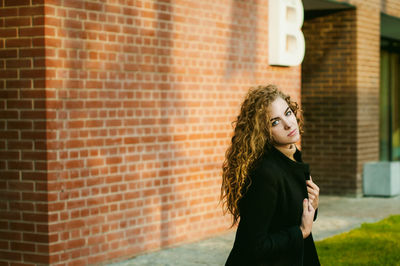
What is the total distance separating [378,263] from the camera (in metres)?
7.68

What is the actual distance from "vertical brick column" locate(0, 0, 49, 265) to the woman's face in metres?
3.71

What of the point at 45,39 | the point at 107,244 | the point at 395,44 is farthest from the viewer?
the point at 395,44

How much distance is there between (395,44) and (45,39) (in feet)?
44.9

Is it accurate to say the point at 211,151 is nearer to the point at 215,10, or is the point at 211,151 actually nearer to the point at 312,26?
the point at 215,10

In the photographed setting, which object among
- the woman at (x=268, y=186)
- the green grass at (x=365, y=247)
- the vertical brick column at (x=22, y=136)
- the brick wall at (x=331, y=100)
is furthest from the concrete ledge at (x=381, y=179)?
the woman at (x=268, y=186)

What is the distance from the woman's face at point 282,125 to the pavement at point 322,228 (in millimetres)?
4437

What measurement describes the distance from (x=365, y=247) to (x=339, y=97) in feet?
18.5

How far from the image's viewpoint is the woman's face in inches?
134

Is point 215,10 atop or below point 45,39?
atop

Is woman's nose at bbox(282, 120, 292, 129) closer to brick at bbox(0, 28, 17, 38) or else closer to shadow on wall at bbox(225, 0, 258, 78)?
brick at bbox(0, 28, 17, 38)

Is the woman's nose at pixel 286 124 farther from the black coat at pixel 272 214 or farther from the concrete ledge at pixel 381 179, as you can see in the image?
the concrete ledge at pixel 381 179

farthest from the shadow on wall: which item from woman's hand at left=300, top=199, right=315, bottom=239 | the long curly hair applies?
woman's hand at left=300, top=199, right=315, bottom=239

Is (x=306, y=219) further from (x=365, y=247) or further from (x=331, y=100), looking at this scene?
(x=331, y=100)

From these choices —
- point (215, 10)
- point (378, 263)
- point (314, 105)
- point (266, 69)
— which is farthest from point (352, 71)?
point (378, 263)
